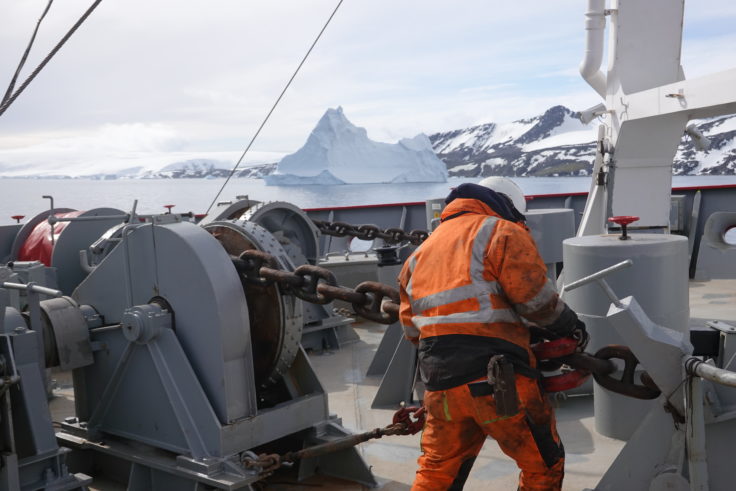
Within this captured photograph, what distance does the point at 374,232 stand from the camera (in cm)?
755

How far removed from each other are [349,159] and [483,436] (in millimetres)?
37487

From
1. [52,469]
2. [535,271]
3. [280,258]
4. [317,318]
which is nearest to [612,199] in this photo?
[317,318]

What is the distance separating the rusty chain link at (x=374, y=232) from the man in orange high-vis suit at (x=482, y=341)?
187 inches

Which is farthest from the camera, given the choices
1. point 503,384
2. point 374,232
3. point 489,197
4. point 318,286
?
point 374,232

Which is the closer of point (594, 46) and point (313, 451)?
point (313, 451)

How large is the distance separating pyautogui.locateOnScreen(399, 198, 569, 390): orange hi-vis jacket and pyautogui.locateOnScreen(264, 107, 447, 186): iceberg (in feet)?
114

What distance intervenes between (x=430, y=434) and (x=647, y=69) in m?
4.99

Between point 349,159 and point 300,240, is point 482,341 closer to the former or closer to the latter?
point 300,240

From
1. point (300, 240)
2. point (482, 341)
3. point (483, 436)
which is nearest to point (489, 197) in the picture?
point (482, 341)

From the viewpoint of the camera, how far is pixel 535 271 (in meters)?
2.41

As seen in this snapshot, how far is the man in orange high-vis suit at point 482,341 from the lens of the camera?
7.97 ft

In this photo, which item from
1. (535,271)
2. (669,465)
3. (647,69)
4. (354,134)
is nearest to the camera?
(535,271)

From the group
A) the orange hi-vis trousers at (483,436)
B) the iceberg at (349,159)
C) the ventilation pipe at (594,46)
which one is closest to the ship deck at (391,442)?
the orange hi-vis trousers at (483,436)

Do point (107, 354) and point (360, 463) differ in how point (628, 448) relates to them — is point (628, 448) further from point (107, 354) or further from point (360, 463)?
point (107, 354)
